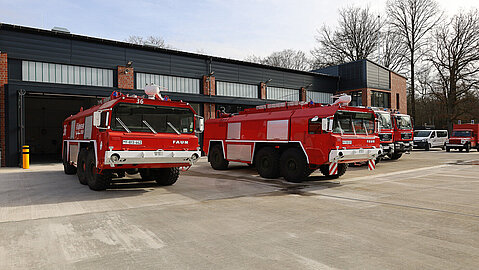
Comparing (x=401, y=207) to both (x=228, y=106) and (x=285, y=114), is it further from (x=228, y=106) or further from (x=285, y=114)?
(x=228, y=106)

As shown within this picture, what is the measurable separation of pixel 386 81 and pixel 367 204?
29761 millimetres

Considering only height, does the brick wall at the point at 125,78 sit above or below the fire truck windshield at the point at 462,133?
above

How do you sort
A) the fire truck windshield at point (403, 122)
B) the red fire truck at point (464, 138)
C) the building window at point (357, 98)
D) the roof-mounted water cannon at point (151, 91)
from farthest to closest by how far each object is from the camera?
the building window at point (357, 98) → the red fire truck at point (464, 138) → the fire truck windshield at point (403, 122) → the roof-mounted water cannon at point (151, 91)

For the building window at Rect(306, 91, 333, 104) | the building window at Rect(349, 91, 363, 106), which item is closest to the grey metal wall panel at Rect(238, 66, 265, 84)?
the building window at Rect(306, 91, 333, 104)

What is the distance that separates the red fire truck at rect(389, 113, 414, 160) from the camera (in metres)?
19.6

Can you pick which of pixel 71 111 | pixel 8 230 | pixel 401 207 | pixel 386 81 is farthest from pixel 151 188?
pixel 386 81

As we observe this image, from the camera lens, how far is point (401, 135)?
19875mm

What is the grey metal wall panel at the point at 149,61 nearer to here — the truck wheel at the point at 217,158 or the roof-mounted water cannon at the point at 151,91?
the truck wheel at the point at 217,158

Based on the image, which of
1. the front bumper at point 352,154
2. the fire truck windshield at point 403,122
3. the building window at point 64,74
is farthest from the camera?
the fire truck windshield at point 403,122

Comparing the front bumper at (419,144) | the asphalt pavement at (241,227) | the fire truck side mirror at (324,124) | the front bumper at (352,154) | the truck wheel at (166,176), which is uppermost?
the fire truck side mirror at (324,124)

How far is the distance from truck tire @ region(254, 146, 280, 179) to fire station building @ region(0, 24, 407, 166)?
11.3 meters

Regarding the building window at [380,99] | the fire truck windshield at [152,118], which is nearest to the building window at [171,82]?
the fire truck windshield at [152,118]

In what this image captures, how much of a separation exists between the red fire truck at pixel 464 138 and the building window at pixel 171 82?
21.8 meters

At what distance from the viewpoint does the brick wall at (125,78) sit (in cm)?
2069
